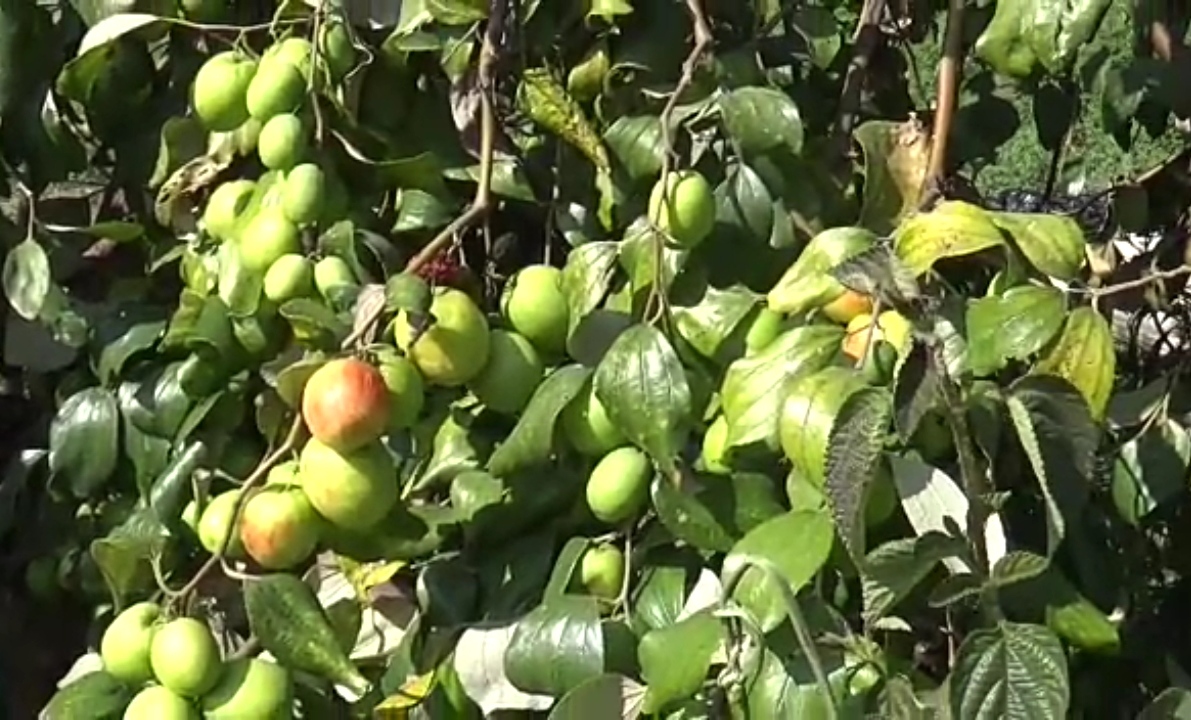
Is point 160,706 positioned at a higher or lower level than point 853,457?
lower

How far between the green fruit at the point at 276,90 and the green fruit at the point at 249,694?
10.7 inches

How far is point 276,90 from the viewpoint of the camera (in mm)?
1005

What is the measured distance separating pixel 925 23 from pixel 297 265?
24.1 inches

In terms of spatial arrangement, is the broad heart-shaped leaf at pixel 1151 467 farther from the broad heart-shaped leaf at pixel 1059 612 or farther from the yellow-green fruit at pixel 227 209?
→ the yellow-green fruit at pixel 227 209

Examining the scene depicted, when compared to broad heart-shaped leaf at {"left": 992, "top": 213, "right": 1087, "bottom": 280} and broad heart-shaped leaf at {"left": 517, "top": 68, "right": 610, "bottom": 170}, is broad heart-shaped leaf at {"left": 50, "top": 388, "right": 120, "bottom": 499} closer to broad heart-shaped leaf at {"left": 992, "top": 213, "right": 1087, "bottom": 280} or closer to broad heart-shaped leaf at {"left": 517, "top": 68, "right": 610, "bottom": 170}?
broad heart-shaped leaf at {"left": 517, "top": 68, "right": 610, "bottom": 170}

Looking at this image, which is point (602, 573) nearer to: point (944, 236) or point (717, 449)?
point (717, 449)

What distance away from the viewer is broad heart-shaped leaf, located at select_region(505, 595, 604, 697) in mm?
829

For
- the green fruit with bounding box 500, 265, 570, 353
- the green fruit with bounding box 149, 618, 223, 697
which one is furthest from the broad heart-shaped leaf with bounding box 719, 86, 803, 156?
the green fruit with bounding box 149, 618, 223, 697

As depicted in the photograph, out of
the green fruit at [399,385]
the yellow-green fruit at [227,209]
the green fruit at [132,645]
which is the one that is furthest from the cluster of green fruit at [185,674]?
the yellow-green fruit at [227,209]

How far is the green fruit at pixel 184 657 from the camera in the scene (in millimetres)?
848

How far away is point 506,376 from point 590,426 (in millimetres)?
44

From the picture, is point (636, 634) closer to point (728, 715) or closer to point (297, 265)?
point (728, 715)

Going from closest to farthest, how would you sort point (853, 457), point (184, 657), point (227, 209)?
point (853, 457) → point (184, 657) → point (227, 209)

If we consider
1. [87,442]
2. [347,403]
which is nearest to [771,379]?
[347,403]
